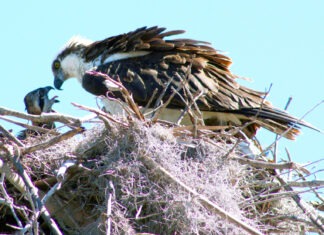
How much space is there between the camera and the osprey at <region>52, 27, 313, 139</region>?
25.9 ft

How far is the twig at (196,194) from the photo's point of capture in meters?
5.63

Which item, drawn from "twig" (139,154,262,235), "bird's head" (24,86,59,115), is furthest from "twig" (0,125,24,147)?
"bird's head" (24,86,59,115)

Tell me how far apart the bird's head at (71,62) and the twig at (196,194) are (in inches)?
112

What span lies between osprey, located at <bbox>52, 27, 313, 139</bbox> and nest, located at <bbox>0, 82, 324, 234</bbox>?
1.21 m

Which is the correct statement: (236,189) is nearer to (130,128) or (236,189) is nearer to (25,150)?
(130,128)

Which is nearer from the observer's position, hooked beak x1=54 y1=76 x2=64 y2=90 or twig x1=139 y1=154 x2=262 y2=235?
twig x1=139 y1=154 x2=262 y2=235

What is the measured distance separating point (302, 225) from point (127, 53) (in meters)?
2.70

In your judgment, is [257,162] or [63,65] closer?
[257,162]

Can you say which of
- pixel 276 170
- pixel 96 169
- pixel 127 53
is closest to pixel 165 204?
pixel 96 169

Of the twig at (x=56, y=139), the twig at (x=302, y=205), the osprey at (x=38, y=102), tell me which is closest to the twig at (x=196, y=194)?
the twig at (x=56, y=139)

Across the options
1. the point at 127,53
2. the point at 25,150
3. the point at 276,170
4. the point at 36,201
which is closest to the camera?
the point at 36,201

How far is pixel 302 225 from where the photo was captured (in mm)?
6445

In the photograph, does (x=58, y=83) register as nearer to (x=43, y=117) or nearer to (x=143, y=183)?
(x=43, y=117)

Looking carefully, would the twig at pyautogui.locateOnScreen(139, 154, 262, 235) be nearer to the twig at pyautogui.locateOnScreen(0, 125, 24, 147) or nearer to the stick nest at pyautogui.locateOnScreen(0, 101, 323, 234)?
the stick nest at pyautogui.locateOnScreen(0, 101, 323, 234)
